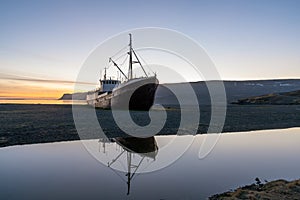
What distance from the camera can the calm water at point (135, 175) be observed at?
29.8 feet

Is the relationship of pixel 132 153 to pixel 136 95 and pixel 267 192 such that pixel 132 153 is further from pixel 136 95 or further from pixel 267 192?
pixel 136 95

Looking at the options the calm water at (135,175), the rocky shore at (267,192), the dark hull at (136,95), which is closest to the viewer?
the rocky shore at (267,192)

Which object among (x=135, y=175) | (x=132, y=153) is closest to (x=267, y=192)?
(x=135, y=175)

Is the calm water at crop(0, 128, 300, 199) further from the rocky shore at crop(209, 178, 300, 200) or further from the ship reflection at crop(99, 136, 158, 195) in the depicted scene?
the rocky shore at crop(209, 178, 300, 200)

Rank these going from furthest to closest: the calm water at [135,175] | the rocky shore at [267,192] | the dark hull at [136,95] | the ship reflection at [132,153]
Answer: the dark hull at [136,95]
the ship reflection at [132,153]
the calm water at [135,175]
the rocky shore at [267,192]

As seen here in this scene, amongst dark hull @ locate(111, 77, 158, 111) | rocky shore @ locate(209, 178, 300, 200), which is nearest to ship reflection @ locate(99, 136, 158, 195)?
rocky shore @ locate(209, 178, 300, 200)

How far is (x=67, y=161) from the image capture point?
45.9 feet

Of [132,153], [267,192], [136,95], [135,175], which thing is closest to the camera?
[267,192]

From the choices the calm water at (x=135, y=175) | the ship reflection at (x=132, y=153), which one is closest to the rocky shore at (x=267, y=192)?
the calm water at (x=135, y=175)

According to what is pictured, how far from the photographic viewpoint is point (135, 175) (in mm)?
11430

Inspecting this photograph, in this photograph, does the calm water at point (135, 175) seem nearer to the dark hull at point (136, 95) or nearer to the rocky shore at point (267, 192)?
the rocky shore at point (267, 192)

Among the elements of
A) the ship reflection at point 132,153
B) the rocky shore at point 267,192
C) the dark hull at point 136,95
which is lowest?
the ship reflection at point 132,153

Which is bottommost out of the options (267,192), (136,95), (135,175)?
(135,175)

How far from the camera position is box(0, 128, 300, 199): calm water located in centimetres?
909
